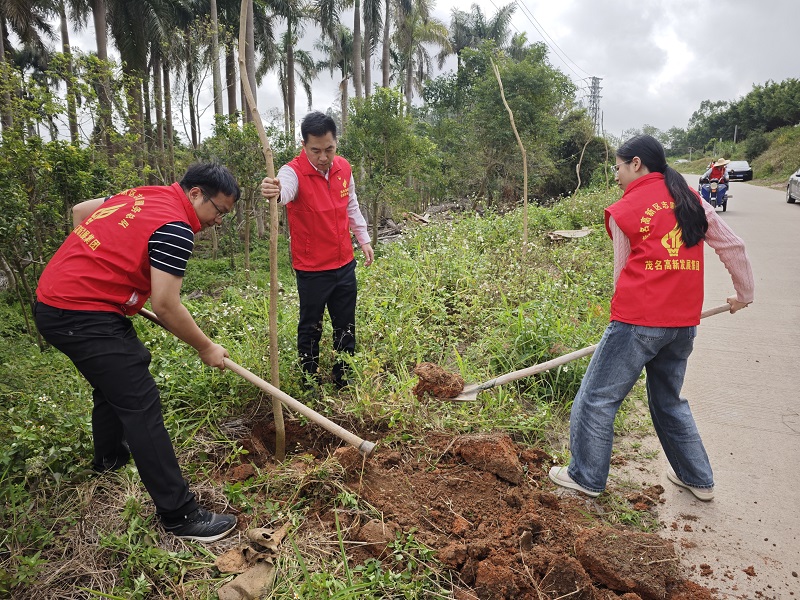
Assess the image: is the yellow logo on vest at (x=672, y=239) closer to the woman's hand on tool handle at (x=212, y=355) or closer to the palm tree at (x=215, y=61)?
the woman's hand on tool handle at (x=212, y=355)

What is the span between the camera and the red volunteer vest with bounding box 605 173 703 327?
2.53m

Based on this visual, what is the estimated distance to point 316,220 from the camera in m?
3.54

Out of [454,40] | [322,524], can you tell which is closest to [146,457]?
[322,524]

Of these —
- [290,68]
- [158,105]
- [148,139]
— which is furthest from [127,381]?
[290,68]

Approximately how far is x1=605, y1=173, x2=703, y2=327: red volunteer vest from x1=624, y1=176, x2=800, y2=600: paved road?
106cm

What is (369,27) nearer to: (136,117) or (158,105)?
(158,105)

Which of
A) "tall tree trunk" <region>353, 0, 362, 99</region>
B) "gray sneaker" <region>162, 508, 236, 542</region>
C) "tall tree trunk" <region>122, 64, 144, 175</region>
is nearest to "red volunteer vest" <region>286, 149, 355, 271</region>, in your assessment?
"gray sneaker" <region>162, 508, 236, 542</region>

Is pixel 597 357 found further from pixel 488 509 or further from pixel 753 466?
pixel 753 466

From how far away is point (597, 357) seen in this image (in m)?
2.74

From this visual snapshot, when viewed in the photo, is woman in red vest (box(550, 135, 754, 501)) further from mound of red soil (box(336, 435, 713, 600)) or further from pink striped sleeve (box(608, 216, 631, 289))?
mound of red soil (box(336, 435, 713, 600))

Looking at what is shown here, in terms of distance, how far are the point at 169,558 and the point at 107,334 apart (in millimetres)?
1006

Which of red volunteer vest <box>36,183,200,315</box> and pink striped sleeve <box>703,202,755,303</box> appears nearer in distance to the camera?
red volunteer vest <box>36,183,200,315</box>

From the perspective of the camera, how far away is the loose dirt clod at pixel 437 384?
369 centimetres

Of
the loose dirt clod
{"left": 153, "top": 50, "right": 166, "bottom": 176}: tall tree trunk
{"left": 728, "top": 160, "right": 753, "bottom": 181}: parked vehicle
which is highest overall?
{"left": 153, "top": 50, "right": 166, "bottom": 176}: tall tree trunk
